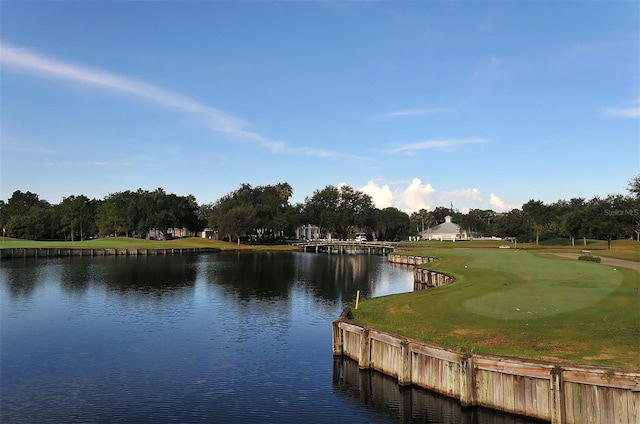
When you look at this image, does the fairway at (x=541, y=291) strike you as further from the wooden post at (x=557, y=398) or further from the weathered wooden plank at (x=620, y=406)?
the weathered wooden plank at (x=620, y=406)

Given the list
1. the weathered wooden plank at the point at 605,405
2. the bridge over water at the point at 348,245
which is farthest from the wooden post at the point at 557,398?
the bridge over water at the point at 348,245

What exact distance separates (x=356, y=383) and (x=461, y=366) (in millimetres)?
6335

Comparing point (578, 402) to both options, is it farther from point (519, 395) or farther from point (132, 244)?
point (132, 244)

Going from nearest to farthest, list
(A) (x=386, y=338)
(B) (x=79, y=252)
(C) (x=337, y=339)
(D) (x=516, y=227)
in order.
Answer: (A) (x=386, y=338), (C) (x=337, y=339), (B) (x=79, y=252), (D) (x=516, y=227)

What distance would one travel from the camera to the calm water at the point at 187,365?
2075 centimetres

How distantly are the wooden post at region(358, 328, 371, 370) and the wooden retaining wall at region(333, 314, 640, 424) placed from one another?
0.56 m

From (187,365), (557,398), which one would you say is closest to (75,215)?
(187,365)

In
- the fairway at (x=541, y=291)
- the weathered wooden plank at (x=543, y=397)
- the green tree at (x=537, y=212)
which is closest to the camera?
the weathered wooden plank at (x=543, y=397)

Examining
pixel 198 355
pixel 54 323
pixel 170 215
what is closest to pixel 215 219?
pixel 170 215

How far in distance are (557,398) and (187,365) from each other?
19.3 m

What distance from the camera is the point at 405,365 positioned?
22.7 m

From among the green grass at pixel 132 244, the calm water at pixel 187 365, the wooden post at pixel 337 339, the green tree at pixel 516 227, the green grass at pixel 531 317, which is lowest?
the calm water at pixel 187 365

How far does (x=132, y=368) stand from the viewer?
2692cm

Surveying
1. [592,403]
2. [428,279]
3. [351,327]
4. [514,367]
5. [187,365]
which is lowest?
[187,365]
